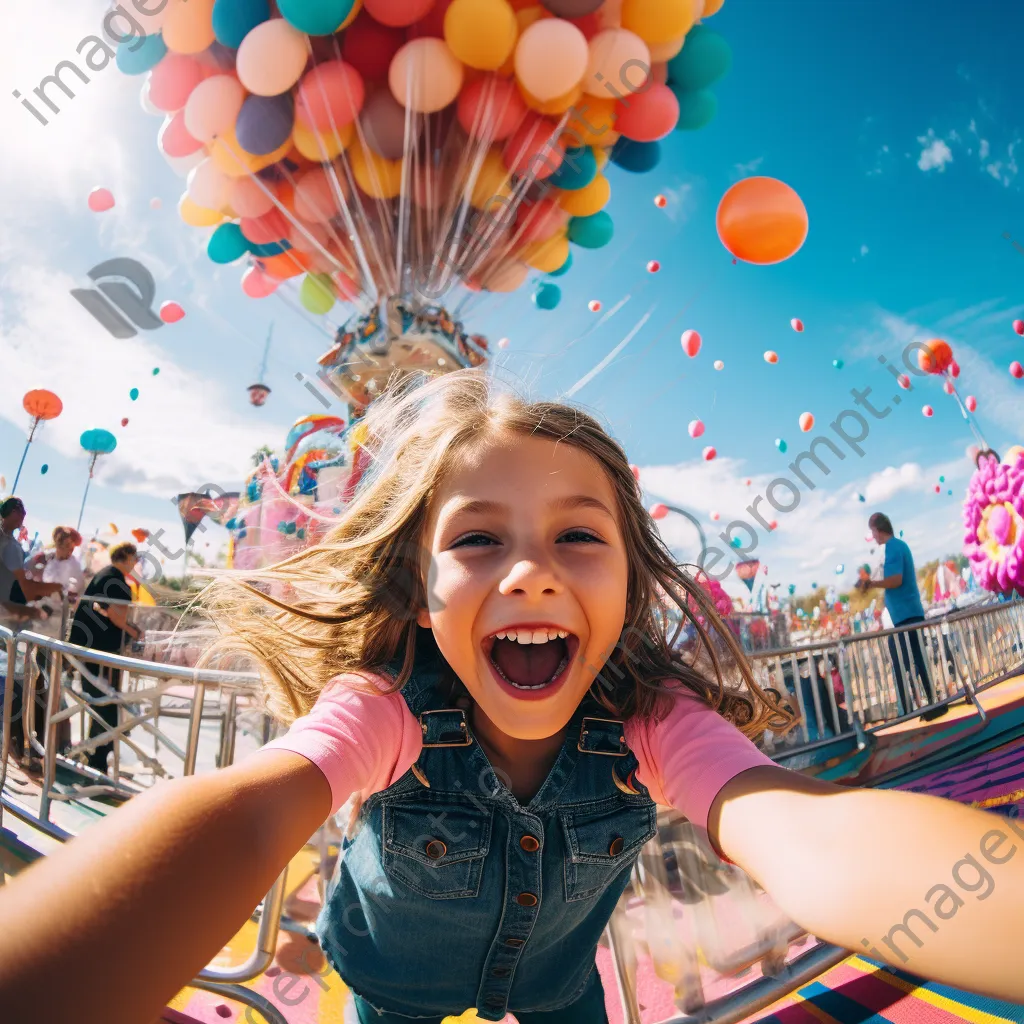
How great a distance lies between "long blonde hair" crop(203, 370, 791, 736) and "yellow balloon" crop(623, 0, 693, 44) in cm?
400

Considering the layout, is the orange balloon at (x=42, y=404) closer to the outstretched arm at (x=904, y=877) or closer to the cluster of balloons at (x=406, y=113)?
the cluster of balloons at (x=406, y=113)

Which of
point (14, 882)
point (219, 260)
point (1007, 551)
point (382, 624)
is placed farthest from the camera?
point (219, 260)

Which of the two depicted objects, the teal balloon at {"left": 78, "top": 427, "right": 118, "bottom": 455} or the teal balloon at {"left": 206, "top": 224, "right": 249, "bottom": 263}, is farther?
the teal balloon at {"left": 78, "top": 427, "right": 118, "bottom": 455}

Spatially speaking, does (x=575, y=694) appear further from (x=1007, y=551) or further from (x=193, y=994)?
(x=1007, y=551)

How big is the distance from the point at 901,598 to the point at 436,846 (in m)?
4.70

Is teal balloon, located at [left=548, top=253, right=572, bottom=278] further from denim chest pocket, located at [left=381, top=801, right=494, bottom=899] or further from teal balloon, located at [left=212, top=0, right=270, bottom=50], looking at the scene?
denim chest pocket, located at [left=381, top=801, right=494, bottom=899]

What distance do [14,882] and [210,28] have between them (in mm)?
5102

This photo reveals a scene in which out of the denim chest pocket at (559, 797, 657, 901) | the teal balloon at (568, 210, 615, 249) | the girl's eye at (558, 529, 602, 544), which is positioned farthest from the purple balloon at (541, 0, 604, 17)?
the denim chest pocket at (559, 797, 657, 901)

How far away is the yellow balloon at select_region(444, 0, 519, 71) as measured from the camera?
3609 mm

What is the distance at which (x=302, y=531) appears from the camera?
13.4ft

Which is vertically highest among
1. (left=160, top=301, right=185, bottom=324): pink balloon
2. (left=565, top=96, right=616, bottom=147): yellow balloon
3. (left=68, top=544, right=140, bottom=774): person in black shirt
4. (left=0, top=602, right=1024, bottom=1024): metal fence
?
(left=565, top=96, right=616, bottom=147): yellow balloon

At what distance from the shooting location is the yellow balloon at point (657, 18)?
12.5ft

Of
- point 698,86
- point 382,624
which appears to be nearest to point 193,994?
point 382,624

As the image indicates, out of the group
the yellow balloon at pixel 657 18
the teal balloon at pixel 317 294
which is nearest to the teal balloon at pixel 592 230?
the yellow balloon at pixel 657 18
